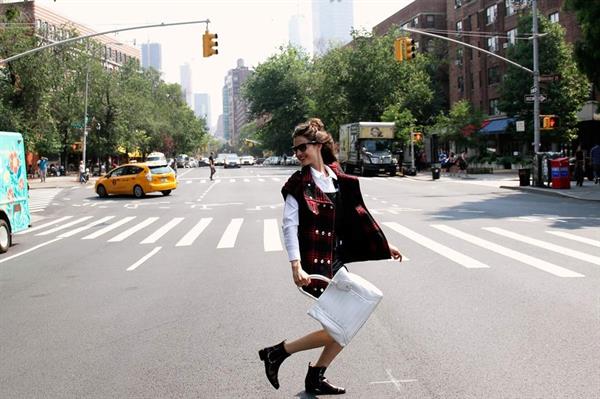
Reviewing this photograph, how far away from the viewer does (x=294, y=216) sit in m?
4.59

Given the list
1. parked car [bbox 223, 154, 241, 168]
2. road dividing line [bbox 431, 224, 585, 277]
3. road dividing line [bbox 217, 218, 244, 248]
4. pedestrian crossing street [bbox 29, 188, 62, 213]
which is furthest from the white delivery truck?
parked car [bbox 223, 154, 241, 168]

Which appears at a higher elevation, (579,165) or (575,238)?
(579,165)

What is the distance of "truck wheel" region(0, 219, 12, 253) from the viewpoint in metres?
14.1

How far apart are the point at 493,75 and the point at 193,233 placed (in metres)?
49.8

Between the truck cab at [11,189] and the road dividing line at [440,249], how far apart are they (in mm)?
8299

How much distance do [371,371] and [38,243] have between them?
12258 millimetres

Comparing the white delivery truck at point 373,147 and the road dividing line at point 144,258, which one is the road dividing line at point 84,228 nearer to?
the road dividing line at point 144,258

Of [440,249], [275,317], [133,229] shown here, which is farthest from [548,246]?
[133,229]

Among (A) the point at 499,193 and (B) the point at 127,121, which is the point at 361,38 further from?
(A) the point at 499,193

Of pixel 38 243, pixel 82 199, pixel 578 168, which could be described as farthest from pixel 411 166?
pixel 38 243

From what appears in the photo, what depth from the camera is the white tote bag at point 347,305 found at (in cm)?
441

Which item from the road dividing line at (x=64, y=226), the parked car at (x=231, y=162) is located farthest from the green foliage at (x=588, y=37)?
the parked car at (x=231, y=162)

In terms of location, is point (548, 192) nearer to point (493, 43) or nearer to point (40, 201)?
point (40, 201)

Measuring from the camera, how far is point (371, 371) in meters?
5.36
